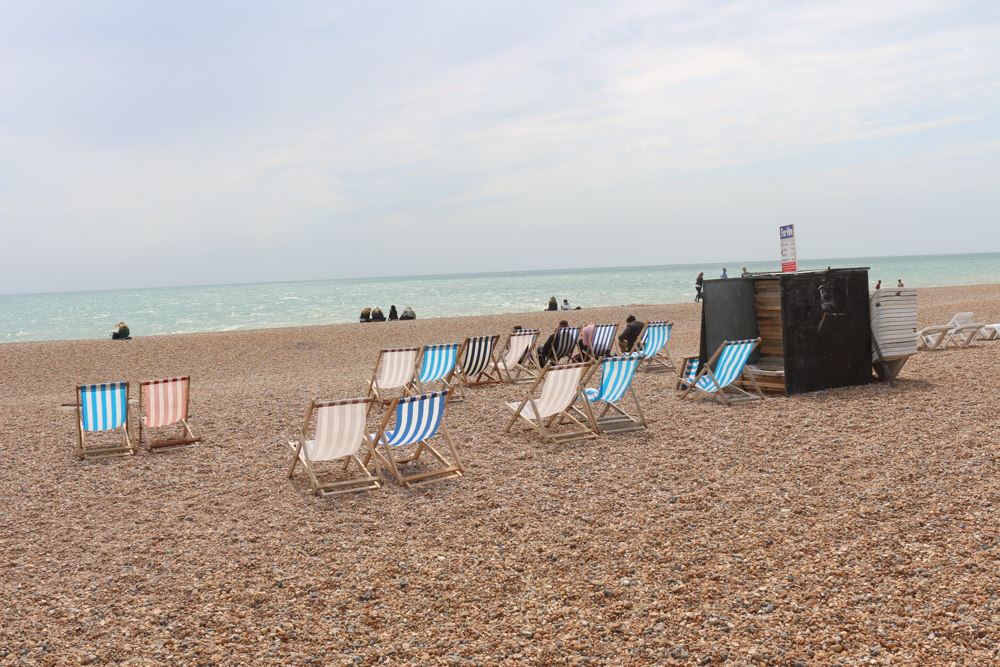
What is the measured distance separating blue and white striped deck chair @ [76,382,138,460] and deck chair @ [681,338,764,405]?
5.62 metres

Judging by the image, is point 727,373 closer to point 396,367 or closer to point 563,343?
point 563,343

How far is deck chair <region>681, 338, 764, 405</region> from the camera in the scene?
23.5 feet

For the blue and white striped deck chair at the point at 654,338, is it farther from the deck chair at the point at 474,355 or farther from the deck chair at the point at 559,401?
the deck chair at the point at 559,401

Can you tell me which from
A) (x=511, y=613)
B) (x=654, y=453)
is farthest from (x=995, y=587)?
(x=654, y=453)

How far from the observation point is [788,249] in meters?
7.92

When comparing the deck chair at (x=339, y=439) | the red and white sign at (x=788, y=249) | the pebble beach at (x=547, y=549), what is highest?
the red and white sign at (x=788, y=249)

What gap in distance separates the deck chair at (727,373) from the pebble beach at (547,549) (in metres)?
0.58

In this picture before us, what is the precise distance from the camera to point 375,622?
3.01 m

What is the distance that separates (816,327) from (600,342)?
337cm

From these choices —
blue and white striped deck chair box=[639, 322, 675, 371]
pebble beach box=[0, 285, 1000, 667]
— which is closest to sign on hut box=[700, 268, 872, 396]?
pebble beach box=[0, 285, 1000, 667]

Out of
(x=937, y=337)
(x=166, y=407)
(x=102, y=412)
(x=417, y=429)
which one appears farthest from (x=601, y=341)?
(x=102, y=412)

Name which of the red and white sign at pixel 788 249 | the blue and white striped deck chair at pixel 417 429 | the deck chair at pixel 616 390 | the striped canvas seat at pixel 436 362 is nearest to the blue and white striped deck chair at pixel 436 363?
the striped canvas seat at pixel 436 362

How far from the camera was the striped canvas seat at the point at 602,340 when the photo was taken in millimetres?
10086

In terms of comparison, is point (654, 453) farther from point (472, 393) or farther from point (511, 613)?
point (472, 393)
